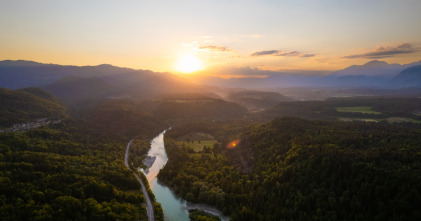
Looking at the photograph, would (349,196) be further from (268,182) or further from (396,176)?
(268,182)

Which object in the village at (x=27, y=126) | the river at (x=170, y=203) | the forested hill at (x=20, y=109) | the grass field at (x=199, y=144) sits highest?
the forested hill at (x=20, y=109)

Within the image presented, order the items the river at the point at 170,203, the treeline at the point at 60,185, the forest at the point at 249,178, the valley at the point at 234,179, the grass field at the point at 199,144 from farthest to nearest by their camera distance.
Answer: the grass field at the point at 199,144 < the river at the point at 170,203 < the valley at the point at 234,179 < the forest at the point at 249,178 < the treeline at the point at 60,185

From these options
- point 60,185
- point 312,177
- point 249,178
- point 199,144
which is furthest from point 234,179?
point 60,185

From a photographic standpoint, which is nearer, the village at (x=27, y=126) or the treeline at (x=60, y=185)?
the treeline at (x=60, y=185)

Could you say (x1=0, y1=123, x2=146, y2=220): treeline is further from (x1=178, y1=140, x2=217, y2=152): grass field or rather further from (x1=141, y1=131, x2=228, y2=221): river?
(x1=178, y1=140, x2=217, y2=152): grass field

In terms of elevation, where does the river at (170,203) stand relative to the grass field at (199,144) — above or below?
below

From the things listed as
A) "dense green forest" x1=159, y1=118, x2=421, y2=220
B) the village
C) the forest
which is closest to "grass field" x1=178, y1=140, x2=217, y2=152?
the forest

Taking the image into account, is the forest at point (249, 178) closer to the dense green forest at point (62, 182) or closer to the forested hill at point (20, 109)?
the dense green forest at point (62, 182)

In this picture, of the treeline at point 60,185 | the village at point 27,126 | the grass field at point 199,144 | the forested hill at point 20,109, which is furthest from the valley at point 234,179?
the forested hill at point 20,109

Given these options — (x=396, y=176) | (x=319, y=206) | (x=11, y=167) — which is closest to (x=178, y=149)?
(x=11, y=167)
